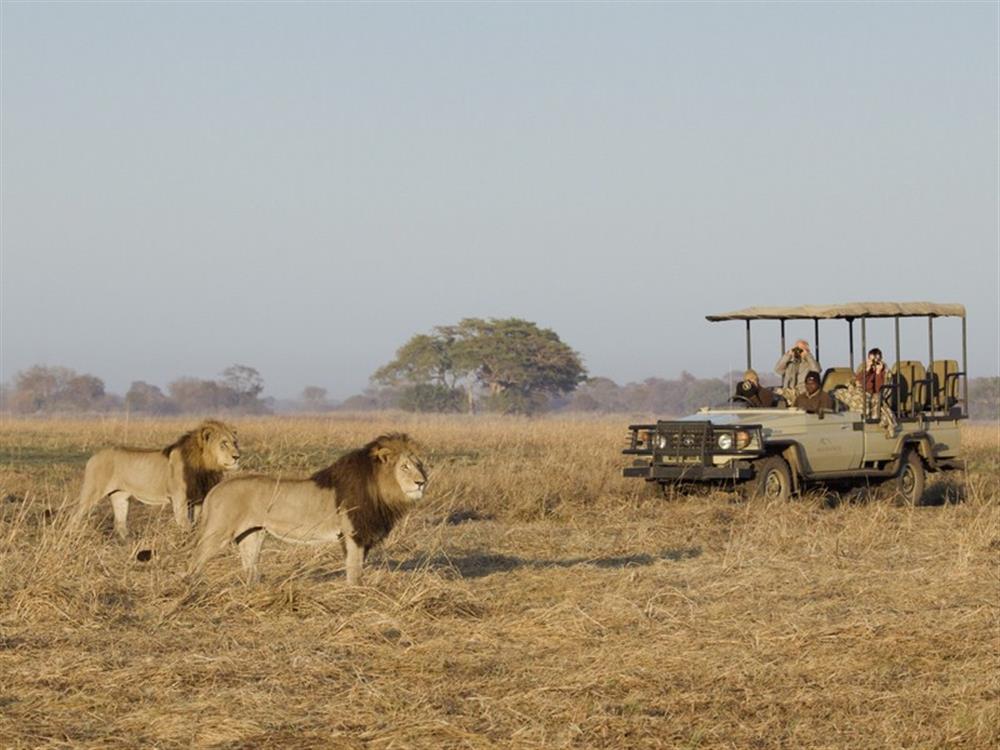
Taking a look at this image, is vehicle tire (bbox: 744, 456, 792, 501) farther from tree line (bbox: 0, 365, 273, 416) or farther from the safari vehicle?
tree line (bbox: 0, 365, 273, 416)

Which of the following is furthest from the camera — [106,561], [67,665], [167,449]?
[167,449]

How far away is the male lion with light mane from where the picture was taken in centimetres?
1057

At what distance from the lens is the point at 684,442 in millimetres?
17109

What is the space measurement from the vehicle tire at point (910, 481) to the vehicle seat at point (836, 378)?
1089 mm

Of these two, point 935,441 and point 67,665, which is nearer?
point 67,665

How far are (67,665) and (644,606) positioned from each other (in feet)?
12.2

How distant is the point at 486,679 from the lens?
313 inches

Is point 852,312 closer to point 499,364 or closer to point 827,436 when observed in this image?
point 827,436

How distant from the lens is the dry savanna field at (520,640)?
6.93 metres

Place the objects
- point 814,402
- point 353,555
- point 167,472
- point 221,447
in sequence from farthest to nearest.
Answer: point 814,402 < point 167,472 < point 221,447 < point 353,555

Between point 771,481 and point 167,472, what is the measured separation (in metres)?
6.71

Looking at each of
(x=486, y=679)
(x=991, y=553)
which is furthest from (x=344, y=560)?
(x=991, y=553)

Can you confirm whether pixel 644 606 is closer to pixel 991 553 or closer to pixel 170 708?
pixel 170 708

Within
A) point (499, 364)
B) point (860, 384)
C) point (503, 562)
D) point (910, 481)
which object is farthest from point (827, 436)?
point (499, 364)
